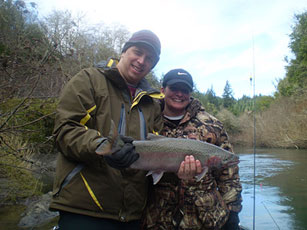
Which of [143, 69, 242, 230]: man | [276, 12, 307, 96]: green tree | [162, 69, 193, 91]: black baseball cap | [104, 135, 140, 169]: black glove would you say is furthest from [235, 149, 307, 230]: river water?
[276, 12, 307, 96]: green tree

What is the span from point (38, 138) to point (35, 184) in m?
2.65

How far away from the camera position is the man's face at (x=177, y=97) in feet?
13.8

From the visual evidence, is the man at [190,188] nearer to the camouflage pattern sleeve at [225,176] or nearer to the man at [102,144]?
the camouflage pattern sleeve at [225,176]

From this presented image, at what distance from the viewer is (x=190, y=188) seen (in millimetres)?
3951

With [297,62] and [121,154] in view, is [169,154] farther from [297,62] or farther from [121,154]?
[297,62]

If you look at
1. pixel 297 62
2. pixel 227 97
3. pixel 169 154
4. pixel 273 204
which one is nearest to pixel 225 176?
pixel 169 154

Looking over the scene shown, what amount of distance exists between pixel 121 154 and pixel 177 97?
171 centimetres

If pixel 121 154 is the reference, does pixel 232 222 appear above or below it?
below

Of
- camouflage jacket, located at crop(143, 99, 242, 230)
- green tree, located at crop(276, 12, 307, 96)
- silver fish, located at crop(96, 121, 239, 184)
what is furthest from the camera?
green tree, located at crop(276, 12, 307, 96)

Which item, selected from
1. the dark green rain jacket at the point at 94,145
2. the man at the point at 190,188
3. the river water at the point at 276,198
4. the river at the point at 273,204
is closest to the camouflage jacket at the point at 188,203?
the man at the point at 190,188

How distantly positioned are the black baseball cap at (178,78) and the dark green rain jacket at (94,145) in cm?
88

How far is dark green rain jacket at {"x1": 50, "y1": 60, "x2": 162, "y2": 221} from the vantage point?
2814 mm

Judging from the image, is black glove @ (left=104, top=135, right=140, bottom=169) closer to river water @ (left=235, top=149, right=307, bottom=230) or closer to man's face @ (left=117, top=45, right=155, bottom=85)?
man's face @ (left=117, top=45, right=155, bottom=85)

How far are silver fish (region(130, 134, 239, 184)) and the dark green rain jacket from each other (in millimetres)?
156
